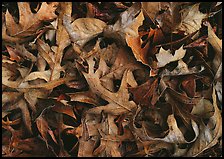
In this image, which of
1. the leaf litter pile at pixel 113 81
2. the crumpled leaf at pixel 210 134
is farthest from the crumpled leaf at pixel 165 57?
the crumpled leaf at pixel 210 134

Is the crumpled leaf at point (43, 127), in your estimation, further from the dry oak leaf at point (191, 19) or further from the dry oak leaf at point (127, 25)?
the dry oak leaf at point (191, 19)

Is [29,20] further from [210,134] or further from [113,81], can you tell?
[210,134]

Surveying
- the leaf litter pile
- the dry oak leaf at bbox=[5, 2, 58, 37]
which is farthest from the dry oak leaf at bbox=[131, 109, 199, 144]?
the dry oak leaf at bbox=[5, 2, 58, 37]

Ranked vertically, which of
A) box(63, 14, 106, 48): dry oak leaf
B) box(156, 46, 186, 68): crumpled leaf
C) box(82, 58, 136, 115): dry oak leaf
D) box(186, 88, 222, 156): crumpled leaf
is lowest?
box(186, 88, 222, 156): crumpled leaf

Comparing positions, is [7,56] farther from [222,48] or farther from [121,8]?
[222,48]

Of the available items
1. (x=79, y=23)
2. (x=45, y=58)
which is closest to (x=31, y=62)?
(x=45, y=58)

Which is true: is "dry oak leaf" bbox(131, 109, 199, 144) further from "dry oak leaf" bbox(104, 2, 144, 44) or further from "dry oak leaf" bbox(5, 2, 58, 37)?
"dry oak leaf" bbox(5, 2, 58, 37)

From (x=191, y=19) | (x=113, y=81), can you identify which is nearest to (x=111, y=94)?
(x=113, y=81)
